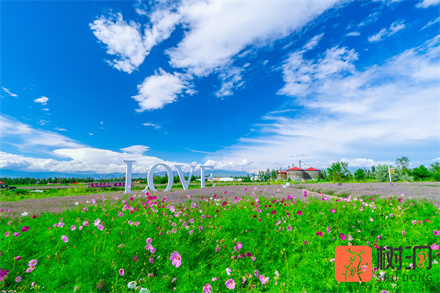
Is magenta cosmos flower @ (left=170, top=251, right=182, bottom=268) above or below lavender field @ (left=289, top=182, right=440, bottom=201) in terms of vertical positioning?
below

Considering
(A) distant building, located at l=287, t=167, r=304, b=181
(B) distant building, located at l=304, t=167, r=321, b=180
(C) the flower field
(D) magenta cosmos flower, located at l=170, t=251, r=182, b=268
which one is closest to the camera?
(D) magenta cosmos flower, located at l=170, t=251, r=182, b=268

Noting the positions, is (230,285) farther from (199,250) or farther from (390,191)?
(390,191)

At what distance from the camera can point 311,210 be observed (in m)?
6.02

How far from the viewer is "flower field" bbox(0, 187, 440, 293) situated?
9.64ft

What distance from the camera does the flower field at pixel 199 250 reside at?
9.64 ft

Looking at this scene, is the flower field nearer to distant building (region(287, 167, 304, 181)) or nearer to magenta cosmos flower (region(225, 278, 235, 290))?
magenta cosmos flower (region(225, 278, 235, 290))

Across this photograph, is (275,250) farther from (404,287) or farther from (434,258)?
(434,258)

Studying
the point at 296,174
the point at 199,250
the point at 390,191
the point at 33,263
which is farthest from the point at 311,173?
the point at 33,263

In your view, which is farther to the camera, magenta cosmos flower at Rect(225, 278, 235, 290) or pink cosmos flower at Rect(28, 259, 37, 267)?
pink cosmos flower at Rect(28, 259, 37, 267)

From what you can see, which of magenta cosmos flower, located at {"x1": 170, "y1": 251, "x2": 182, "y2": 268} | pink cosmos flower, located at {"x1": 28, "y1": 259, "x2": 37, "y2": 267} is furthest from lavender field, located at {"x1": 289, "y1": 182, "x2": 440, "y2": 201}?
pink cosmos flower, located at {"x1": 28, "y1": 259, "x2": 37, "y2": 267}

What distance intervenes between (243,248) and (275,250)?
67 centimetres

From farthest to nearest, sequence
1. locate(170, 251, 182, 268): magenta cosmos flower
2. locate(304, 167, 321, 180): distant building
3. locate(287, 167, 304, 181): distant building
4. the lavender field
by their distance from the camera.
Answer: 1. locate(304, 167, 321, 180): distant building
2. locate(287, 167, 304, 181): distant building
3. the lavender field
4. locate(170, 251, 182, 268): magenta cosmos flower

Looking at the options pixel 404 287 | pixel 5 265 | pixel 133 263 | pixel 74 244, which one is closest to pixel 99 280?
pixel 133 263

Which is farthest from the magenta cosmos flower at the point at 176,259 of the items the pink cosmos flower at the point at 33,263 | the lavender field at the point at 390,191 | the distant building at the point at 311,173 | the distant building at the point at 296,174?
the distant building at the point at 311,173
